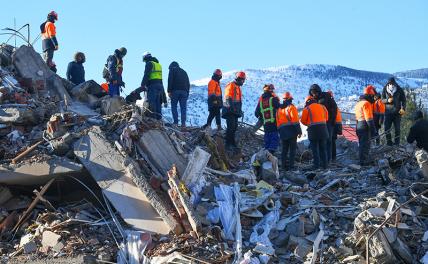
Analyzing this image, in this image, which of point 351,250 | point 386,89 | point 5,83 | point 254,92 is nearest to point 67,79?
point 5,83

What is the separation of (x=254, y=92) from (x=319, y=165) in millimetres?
89764

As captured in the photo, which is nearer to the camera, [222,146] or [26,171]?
[26,171]

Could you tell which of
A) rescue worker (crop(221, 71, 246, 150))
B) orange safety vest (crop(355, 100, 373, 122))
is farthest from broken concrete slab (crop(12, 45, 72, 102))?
orange safety vest (crop(355, 100, 373, 122))

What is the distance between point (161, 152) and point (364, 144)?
4710 mm

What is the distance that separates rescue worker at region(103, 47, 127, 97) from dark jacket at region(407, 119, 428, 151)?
20.5 feet

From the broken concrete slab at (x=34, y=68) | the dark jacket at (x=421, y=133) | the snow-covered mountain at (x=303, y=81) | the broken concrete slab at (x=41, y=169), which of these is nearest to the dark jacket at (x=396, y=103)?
the dark jacket at (x=421, y=133)

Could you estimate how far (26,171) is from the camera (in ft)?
29.0

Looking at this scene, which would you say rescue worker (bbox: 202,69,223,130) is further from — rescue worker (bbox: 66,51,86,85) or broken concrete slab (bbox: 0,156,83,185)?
broken concrete slab (bbox: 0,156,83,185)

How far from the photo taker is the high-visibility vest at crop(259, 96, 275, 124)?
1212cm

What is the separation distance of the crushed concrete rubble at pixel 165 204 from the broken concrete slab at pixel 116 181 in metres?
0.01

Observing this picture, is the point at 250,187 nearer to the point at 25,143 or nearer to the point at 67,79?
the point at 25,143

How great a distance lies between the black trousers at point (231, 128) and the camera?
1257 centimetres

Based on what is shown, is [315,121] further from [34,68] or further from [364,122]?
[34,68]

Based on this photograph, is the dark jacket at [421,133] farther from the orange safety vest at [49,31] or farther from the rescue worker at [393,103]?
the orange safety vest at [49,31]
